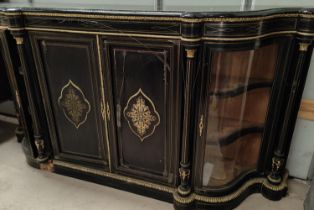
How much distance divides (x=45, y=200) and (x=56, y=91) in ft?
2.12

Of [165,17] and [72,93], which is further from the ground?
[165,17]

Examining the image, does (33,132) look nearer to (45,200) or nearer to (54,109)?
(54,109)

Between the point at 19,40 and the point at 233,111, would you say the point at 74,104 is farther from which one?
the point at 233,111

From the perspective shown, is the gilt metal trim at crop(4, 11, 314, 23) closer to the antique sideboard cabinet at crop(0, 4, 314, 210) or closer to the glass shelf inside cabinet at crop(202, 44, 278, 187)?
the antique sideboard cabinet at crop(0, 4, 314, 210)

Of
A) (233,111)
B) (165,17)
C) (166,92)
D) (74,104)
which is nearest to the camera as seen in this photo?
(165,17)

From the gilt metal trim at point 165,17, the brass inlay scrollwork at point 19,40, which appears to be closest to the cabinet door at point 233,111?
the gilt metal trim at point 165,17

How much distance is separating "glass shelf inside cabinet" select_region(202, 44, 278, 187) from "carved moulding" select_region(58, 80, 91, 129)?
69cm

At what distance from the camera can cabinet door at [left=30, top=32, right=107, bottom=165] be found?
134 centimetres

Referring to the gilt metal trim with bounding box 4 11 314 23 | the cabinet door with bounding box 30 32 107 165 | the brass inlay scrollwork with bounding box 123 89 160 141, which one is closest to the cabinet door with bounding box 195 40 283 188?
the gilt metal trim with bounding box 4 11 314 23

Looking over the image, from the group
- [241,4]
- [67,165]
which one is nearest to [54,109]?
[67,165]

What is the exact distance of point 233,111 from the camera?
4.47 feet

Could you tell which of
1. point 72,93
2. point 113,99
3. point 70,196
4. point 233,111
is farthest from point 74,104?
point 233,111

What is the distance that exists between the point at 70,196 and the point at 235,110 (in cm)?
108

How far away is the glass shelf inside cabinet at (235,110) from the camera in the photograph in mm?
Answer: 1232
